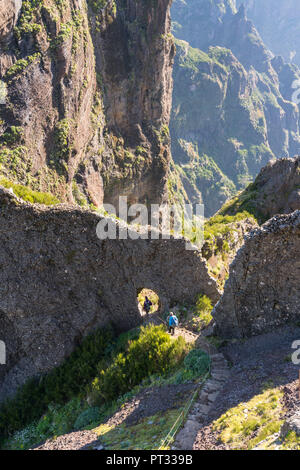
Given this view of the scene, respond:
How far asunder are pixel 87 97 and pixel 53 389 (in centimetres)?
3828

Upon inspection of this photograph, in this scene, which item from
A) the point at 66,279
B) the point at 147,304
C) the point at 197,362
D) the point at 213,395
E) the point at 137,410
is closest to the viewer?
the point at 213,395

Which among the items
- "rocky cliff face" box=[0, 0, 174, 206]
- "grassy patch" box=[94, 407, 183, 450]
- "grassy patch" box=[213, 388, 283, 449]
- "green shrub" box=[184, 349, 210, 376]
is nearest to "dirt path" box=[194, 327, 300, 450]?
"grassy patch" box=[213, 388, 283, 449]

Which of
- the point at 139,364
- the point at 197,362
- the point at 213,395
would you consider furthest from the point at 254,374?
the point at 139,364

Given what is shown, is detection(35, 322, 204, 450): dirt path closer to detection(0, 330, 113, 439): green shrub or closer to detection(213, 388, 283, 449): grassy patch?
detection(213, 388, 283, 449): grassy patch

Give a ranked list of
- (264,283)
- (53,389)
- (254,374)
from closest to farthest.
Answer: (254,374)
(264,283)
(53,389)

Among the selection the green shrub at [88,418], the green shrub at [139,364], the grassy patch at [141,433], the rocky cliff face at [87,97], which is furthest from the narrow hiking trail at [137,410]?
the rocky cliff face at [87,97]

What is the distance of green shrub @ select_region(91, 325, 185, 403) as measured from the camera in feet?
41.5

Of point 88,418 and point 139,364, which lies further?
point 139,364

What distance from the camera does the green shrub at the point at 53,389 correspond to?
14.4 meters

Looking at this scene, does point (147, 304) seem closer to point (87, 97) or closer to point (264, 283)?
point (264, 283)

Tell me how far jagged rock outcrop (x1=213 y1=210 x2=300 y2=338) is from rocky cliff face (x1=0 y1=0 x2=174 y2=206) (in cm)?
2373

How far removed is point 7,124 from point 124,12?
3156 cm

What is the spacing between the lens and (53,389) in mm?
14656
